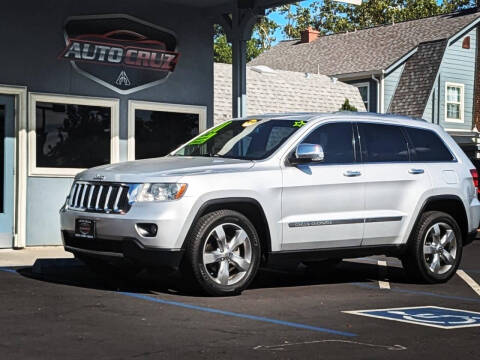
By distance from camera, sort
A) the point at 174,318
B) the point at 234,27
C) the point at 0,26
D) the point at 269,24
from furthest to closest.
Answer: the point at 269,24, the point at 234,27, the point at 0,26, the point at 174,318

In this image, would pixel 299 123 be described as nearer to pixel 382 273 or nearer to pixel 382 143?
pixel 382 143

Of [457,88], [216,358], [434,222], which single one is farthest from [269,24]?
[216,358]

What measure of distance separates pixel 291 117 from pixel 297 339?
3.97 m

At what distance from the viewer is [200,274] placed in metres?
8.81

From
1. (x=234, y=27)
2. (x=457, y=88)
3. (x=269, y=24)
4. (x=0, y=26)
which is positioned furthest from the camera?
(x=269, y=24)

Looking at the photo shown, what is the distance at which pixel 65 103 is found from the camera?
1420 cm

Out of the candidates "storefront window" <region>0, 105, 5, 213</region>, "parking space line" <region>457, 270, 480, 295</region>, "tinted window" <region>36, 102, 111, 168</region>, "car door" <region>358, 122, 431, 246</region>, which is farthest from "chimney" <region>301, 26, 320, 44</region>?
"car door" <region>358, 122, 431, 246</region>

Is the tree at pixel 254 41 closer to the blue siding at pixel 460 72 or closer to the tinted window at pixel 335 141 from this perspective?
the blue siding at pixel 460 72

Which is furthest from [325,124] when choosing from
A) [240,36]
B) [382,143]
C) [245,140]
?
[240,36]

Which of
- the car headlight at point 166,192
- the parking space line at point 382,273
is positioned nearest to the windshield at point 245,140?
the car headlight at point 166,192

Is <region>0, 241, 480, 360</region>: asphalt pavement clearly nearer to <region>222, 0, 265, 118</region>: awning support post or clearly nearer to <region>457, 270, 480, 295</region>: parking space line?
<region>457, 270, 480, 295</region>: parking space line

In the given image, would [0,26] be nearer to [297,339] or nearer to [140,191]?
[140,191]

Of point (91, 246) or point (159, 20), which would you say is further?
point (159, 20)

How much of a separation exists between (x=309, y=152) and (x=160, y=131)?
6.27 metres
